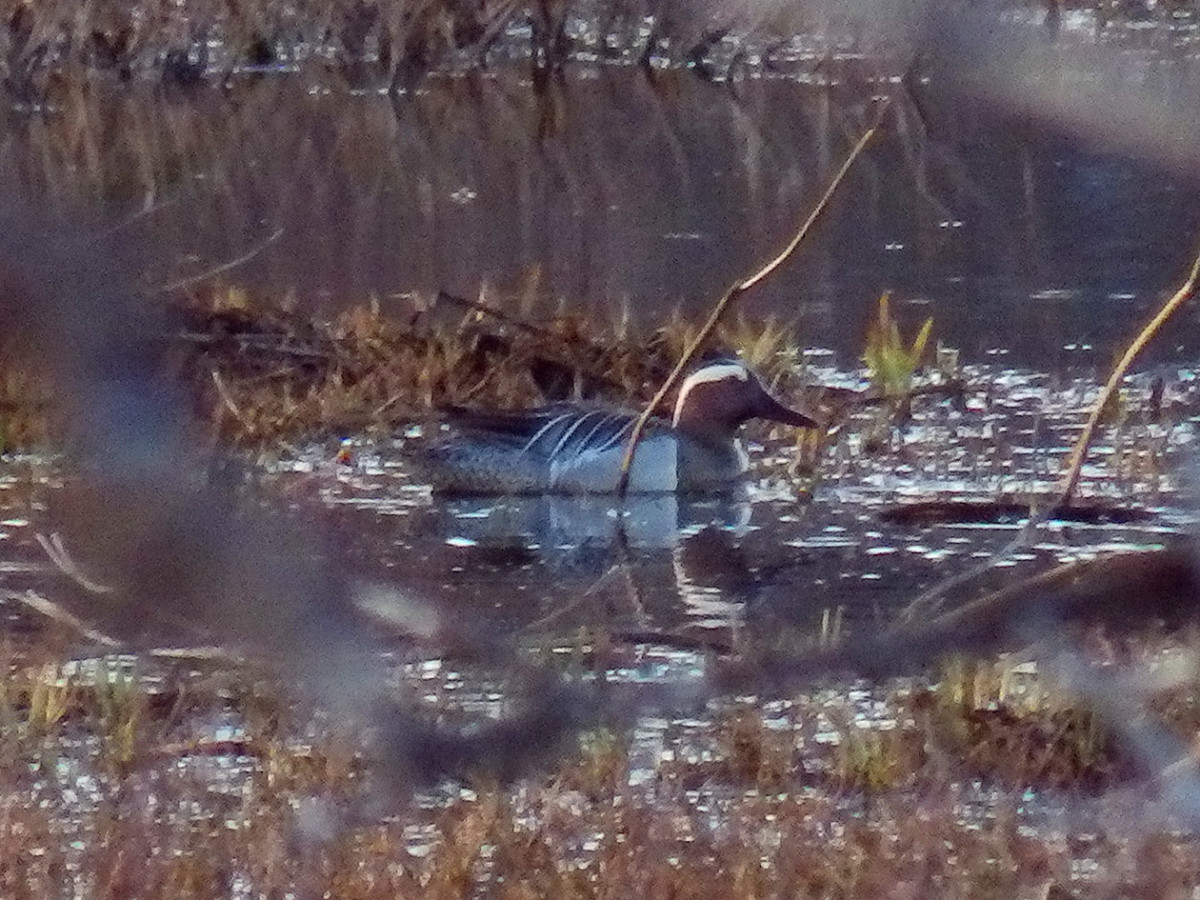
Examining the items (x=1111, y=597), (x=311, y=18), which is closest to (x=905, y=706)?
(x=1111, y=597)

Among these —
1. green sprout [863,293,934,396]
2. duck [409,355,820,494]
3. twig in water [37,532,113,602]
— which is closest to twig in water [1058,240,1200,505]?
twig in water [37,532,113,602]

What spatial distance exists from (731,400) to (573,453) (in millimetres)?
554

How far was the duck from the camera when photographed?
6691 mm

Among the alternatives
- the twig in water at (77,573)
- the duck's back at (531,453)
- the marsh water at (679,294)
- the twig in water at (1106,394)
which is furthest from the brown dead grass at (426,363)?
the twig in water at (77,573)

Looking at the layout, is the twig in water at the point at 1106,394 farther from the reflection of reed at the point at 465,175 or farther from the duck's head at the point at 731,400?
the reflection of reed at the point at 465,175

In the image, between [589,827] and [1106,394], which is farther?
[589,827]

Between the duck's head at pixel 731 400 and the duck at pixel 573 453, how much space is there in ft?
0.04

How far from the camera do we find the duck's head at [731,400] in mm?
6902

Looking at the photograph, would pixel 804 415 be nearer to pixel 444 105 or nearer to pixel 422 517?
pixel 422 517

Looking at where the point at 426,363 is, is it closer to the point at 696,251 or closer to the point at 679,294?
the point at 679,294

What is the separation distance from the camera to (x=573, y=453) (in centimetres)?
668

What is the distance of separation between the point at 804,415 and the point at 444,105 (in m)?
11.4

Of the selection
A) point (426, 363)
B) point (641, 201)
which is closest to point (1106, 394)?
point (426, 363)

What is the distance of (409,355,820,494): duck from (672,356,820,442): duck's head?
0.4 inches
